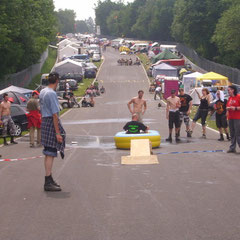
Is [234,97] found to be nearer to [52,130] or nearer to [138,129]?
[138,129]

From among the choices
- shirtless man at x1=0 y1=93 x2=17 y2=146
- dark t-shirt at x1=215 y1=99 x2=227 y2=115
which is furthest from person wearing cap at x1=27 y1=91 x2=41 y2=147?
dark t-shirt at x1=215 y1=99 x2=227 y2=115

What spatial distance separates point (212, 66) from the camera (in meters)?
74.6

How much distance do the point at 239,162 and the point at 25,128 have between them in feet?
42.7

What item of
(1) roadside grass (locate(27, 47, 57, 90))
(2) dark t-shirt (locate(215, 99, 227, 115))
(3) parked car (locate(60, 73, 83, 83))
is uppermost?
(2) dark t-shirt (locate(215, 99, 227, 115))


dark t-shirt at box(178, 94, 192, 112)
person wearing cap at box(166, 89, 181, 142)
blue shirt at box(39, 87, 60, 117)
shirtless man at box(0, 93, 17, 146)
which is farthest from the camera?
dark t-shirt at box(178, 94, 192, 112)

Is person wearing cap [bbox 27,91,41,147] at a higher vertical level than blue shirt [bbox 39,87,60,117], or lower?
lower

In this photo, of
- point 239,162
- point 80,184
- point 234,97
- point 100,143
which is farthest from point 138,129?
point 80,184

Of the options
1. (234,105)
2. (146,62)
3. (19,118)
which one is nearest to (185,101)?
(234,105)

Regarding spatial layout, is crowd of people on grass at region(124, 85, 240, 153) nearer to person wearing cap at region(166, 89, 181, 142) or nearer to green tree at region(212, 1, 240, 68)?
person wearing cap at region(166, 89, 181, 142)

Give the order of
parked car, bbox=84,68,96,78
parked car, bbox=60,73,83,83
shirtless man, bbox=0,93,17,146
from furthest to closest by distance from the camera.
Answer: parked car, bbox=84,68,96,78
parked car, bbox=60,73,83,83
shirtless man, bbox=0,93,17,146

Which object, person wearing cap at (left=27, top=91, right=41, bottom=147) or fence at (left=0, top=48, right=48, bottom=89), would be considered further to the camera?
fence at (left=0, top=48, right=48, bottom=89)

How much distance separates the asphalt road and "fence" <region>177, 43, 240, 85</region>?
45.4m

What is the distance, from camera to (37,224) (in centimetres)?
692

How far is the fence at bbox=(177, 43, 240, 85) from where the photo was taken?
190 ft
